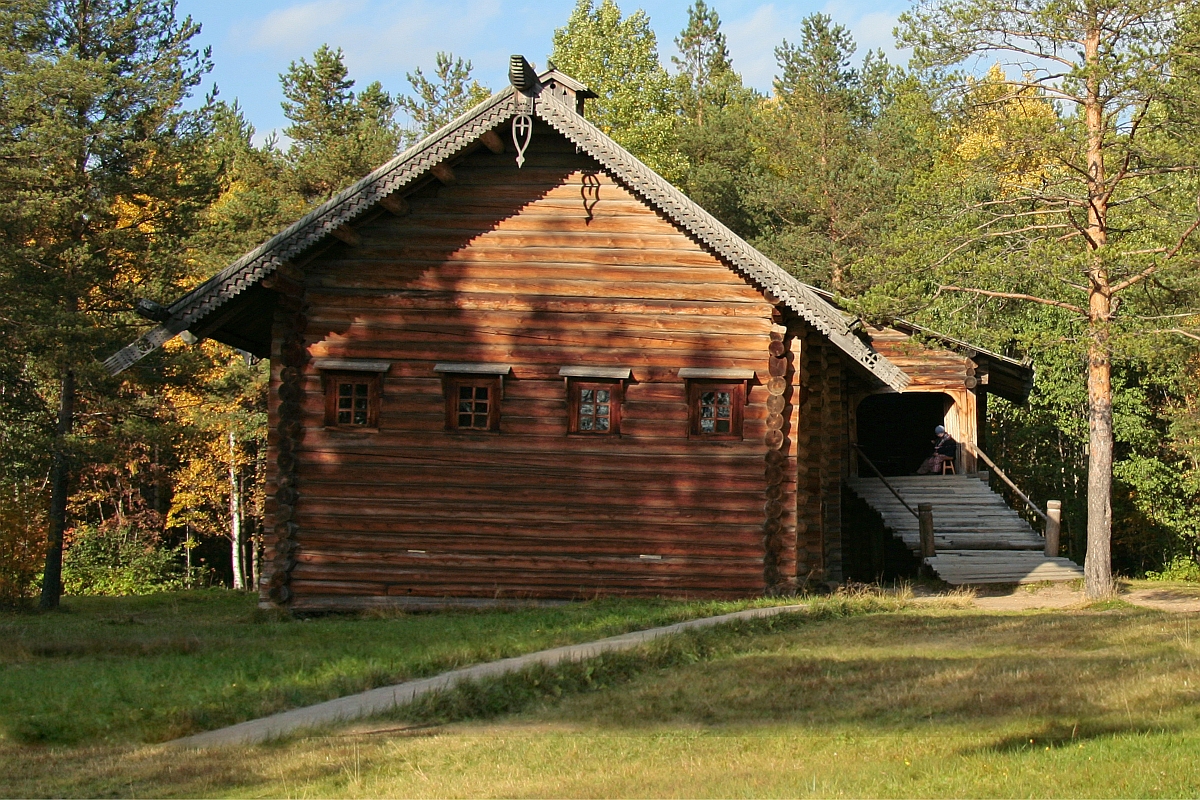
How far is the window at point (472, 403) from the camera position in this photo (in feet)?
69.8

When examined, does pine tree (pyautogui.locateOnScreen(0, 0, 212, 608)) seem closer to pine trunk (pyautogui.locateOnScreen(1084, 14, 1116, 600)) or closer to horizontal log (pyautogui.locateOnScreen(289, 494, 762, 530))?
horizontal log (pyautogui.locateOnScreen(289, 494, 762, 530))

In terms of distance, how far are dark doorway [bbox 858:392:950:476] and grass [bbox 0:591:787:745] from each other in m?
17.1

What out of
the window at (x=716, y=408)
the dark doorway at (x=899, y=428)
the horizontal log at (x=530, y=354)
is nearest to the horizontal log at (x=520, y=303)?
the horizontal log at (x=530, y=354)

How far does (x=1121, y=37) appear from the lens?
2106 centimetres

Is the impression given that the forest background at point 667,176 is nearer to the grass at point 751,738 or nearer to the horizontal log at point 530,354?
the horizontal log at point 530,354

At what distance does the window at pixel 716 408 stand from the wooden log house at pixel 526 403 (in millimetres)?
31

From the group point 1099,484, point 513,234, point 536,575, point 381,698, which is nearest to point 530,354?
point 513,234

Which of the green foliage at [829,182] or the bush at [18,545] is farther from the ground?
the green foliage at [829,182]

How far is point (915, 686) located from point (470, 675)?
154 inches

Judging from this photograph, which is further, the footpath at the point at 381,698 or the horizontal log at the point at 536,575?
the horizontal log at the point at 536,575

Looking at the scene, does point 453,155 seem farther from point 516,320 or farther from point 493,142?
point 516,320

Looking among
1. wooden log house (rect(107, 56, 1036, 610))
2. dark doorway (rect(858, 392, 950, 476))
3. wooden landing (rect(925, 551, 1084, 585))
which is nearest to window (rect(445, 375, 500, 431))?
wooden log house (rect(107, 56, 1036, 610))

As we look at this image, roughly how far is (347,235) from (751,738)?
42.3ft

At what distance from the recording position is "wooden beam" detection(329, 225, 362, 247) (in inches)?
807
